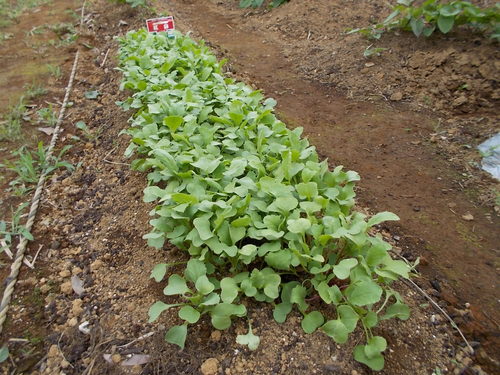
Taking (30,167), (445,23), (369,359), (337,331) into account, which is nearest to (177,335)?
(337,331)

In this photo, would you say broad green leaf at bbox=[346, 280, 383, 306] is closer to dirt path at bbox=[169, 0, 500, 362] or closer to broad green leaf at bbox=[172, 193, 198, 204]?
dirt path at bbox=[169, 0, 500, 362]

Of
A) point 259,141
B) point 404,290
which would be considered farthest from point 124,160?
point 404,290

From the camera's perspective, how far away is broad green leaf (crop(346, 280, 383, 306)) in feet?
5.07

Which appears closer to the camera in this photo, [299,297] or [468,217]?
[299,297]

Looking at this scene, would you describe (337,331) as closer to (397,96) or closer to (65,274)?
(65,274)

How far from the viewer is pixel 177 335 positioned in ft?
5.33

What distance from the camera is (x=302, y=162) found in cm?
227

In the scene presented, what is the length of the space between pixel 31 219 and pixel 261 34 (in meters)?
4.78

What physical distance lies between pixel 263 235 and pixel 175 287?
45cm

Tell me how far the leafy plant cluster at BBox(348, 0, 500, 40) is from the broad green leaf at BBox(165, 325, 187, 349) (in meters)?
4.02

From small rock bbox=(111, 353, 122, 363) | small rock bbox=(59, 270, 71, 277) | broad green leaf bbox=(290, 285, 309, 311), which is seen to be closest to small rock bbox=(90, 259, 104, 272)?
small rock bbox=(59, 270, 71, 277)

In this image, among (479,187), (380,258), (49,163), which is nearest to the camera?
(380,258)

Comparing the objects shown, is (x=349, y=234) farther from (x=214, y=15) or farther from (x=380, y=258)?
(x=214, y=15)

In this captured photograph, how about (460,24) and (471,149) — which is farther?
(460,24)
